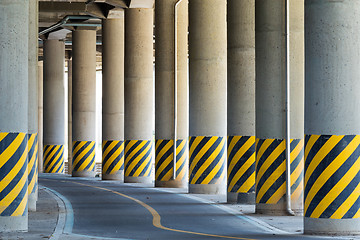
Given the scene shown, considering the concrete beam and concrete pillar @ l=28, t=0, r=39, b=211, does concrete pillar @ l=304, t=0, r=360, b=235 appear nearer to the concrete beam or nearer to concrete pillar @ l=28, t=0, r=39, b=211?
concrete pillar @ l=28, t=0, r=39, b=211

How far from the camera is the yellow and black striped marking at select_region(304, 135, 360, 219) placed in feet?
44.7

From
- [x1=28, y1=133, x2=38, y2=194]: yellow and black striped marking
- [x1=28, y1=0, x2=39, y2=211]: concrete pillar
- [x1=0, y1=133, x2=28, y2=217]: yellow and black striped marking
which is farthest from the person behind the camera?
[x1=28, y1=0, x2=39, y2=211]: concrete pillar

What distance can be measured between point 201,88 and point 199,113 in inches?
31.8

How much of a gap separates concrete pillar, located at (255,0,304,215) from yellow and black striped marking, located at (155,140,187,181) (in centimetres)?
1138

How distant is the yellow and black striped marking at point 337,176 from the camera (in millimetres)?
13633

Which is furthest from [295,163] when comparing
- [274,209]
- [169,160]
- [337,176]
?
[169,160]

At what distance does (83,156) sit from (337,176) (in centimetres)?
2795

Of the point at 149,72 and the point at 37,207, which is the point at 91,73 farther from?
the point at 37,207

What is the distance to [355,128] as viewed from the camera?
542 inches

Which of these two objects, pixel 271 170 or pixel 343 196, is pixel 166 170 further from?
pixel 343 196

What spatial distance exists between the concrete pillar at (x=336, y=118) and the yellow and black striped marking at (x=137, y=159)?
19362mm

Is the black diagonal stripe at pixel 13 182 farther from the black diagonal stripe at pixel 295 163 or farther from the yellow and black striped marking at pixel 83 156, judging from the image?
the yellow and black striped marking at pixel 83 156

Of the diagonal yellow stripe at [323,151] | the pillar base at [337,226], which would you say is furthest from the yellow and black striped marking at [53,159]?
the pillar base at [337,226]

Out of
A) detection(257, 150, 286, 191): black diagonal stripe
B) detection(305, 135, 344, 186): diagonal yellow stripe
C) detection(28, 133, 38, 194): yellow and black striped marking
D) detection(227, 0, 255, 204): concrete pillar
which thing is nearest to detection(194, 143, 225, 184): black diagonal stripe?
detection(227, 0, 255, 204): concrete pillar
